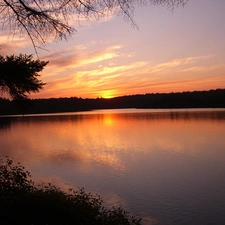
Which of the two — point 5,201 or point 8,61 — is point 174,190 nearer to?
point 5,201

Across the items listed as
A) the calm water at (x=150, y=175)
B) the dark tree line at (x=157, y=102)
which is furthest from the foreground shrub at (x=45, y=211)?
the dark tree line at (x=157, y=102)

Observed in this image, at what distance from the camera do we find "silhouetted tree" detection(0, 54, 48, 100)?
5703 millimetres

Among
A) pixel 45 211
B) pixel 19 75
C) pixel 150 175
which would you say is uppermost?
pixel 19 75

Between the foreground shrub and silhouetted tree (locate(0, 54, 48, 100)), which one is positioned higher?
silhouetted tree (locate(0, 54, 48, 100))

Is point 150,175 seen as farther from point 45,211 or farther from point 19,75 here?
point 19,75

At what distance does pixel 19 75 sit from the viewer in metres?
5.82

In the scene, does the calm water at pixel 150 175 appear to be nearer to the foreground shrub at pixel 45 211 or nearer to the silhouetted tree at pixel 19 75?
the foreground shrub at pixel 45 211

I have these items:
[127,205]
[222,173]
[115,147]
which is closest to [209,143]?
[115,147]

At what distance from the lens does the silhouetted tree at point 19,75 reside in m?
5.70

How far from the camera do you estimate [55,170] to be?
15586mm

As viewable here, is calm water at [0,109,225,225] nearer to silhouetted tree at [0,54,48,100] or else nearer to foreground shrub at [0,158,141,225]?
foreground shrub at [0,158,141,225]

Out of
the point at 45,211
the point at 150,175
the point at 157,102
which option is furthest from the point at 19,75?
the point at 157,102

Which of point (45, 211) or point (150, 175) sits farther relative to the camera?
point (150, 175)

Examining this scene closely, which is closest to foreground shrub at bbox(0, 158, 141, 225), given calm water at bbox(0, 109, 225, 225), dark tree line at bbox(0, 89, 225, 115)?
calm water at bbox(0, 109, 225, 225)
